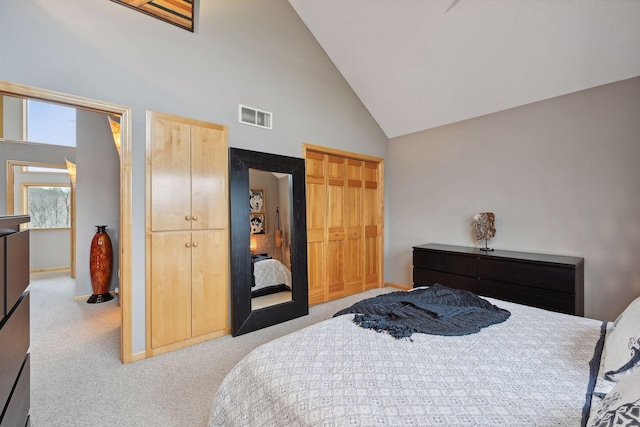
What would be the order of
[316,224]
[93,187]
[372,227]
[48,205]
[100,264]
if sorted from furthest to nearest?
[48,205], [372,227], [93,187], [100,264], [316,224]

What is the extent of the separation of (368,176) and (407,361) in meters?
3.54

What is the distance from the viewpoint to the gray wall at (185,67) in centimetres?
207

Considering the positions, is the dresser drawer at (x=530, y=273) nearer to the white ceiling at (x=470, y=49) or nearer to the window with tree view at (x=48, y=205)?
the white ceiling at (x=470, y=49)

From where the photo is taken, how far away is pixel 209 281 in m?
2.80

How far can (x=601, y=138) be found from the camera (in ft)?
9.21

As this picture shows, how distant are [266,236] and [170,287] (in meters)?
1.05

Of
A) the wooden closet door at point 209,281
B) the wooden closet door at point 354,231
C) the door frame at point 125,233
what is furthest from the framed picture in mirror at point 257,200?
the wooden closet door at point 354,231

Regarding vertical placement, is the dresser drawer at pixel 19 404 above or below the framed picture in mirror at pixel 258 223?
below

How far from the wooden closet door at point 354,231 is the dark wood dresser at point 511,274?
93cm

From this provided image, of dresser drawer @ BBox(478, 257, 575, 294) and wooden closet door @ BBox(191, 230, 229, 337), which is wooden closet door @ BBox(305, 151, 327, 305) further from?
dresser drawer @ BBox(478, 257, 575, 294)

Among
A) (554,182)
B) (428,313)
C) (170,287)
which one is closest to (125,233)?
(170,287)

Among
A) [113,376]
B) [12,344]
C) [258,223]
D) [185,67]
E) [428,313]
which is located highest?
[185,67]

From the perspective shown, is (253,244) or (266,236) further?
(266,236)

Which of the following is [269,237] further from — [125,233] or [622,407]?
[622,407]
